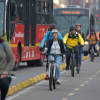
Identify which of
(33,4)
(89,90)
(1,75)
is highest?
(33,4)

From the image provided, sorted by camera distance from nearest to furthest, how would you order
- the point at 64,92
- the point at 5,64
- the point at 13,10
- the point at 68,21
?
the point at 5,64
the point at 64,92
the point at 13,10
the point at 68,21

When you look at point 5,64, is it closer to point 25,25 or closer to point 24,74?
point 24,74

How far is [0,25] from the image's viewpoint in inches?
621

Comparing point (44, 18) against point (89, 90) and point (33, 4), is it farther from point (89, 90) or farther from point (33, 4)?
point (89, 90)

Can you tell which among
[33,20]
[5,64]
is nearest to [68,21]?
[33,20]

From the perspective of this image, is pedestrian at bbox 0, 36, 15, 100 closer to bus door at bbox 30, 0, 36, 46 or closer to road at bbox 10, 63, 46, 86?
road at bbox 10, 63, 46, 86

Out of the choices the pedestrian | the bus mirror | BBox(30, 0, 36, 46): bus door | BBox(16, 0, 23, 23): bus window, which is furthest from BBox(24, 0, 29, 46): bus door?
the pedestrian

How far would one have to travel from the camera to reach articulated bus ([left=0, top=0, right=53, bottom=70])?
631 inches

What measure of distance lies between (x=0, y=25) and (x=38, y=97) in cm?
670

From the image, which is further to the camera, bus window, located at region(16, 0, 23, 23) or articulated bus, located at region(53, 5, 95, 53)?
articulated bus, located at region(53, 5, 95, 53)

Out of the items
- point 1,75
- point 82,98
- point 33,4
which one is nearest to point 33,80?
point 82,98

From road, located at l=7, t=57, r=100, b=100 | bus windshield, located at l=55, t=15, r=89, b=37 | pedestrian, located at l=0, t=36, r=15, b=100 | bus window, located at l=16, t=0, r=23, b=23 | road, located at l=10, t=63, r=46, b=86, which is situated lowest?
road, located at l=10, t=63, r=46, b=86

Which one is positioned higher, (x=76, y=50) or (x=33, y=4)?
(x=33, y=4)

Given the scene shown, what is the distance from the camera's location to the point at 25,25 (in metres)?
18.5
